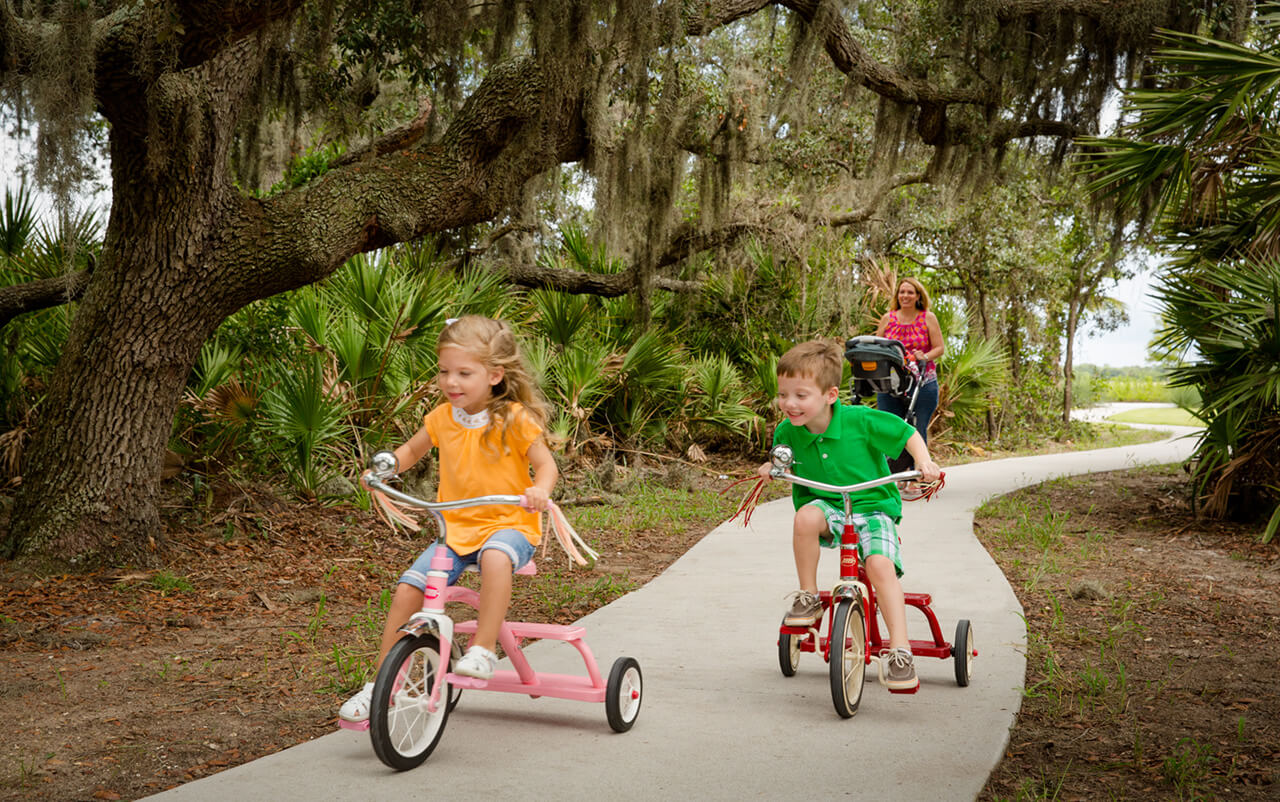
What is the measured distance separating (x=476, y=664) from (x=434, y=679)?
183 millimetres

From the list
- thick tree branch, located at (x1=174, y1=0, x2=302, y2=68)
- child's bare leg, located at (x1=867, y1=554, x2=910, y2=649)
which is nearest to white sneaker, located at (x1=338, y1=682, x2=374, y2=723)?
child's bare leg, located at (x1=867, y1=554, x2=910, y2=649)

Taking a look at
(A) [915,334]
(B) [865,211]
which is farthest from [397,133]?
(B) [865,211]

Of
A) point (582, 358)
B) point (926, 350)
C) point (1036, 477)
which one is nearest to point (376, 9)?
point (582, 358)

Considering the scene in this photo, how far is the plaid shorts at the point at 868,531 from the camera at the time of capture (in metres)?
4.16

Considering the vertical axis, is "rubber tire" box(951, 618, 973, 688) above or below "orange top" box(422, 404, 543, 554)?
below

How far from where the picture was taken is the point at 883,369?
25.1 feet

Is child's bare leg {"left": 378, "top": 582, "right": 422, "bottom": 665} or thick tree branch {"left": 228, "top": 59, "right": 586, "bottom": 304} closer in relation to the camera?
child's bare leg {"left": 378, "top": 582, "right": 422, "bottom": 665}

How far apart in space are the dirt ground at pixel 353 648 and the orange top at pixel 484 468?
42.7 inches

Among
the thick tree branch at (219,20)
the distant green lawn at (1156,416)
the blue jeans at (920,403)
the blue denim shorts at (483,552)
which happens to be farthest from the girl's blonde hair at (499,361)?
the distant green lawn at (1156,416)

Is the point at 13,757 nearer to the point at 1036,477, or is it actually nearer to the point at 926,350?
the point at 926,350

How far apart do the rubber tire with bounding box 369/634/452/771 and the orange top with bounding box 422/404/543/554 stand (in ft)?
1.33

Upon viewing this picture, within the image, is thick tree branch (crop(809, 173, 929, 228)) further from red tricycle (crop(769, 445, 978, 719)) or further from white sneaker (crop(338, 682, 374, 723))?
white sneaker (crop(338, 682, 374, 723))

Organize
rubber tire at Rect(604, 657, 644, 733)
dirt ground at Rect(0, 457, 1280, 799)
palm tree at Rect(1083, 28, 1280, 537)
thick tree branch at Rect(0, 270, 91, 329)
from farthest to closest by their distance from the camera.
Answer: palm tree at Rect(1083, 28, 1280, 537) < thick tree branch at Rect(0, 270, 91, 329) < rubber tire at Rect(604, 657, 644, 733) < dirt ground at Rect(0, 457, 1280, 799)

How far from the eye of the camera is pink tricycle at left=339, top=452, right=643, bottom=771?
3373 millimetres
